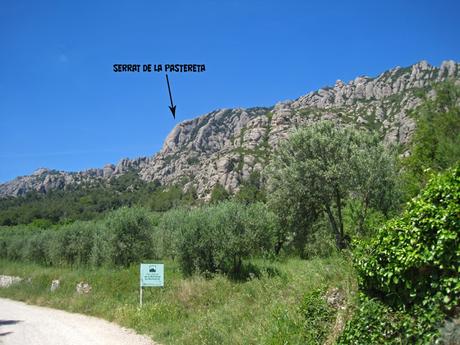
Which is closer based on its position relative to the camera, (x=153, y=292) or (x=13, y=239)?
(x=153, y=292)

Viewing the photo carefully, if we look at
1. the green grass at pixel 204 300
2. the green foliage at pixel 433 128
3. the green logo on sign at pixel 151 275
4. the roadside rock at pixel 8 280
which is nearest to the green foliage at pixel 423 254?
the green grass at pixel 204 300

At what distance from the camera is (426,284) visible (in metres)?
5.75

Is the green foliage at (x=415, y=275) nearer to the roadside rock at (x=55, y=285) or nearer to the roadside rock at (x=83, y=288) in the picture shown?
the roadside rock at (x=83, y=288)

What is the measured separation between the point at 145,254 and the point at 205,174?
98145mm

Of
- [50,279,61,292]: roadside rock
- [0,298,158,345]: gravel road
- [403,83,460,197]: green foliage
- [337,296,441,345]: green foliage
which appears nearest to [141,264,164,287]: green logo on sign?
[0,298,158,345]: gravel road

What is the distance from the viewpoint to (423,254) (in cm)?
574

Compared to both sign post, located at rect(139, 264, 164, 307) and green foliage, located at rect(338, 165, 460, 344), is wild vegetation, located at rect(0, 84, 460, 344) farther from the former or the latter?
sign post, located at rect(139, 264, 164, 307)

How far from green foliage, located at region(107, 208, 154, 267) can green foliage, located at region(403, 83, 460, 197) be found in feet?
57.0

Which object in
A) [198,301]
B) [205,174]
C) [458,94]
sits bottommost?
[198,301]

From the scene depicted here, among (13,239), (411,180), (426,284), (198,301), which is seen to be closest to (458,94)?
(411,180)

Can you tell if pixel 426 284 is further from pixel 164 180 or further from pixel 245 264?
pixel 164 180

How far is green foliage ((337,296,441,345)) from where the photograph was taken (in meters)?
5.43

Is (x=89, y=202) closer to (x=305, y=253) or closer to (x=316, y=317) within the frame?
(x=305, y=253)

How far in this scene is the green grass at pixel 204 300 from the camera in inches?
334
